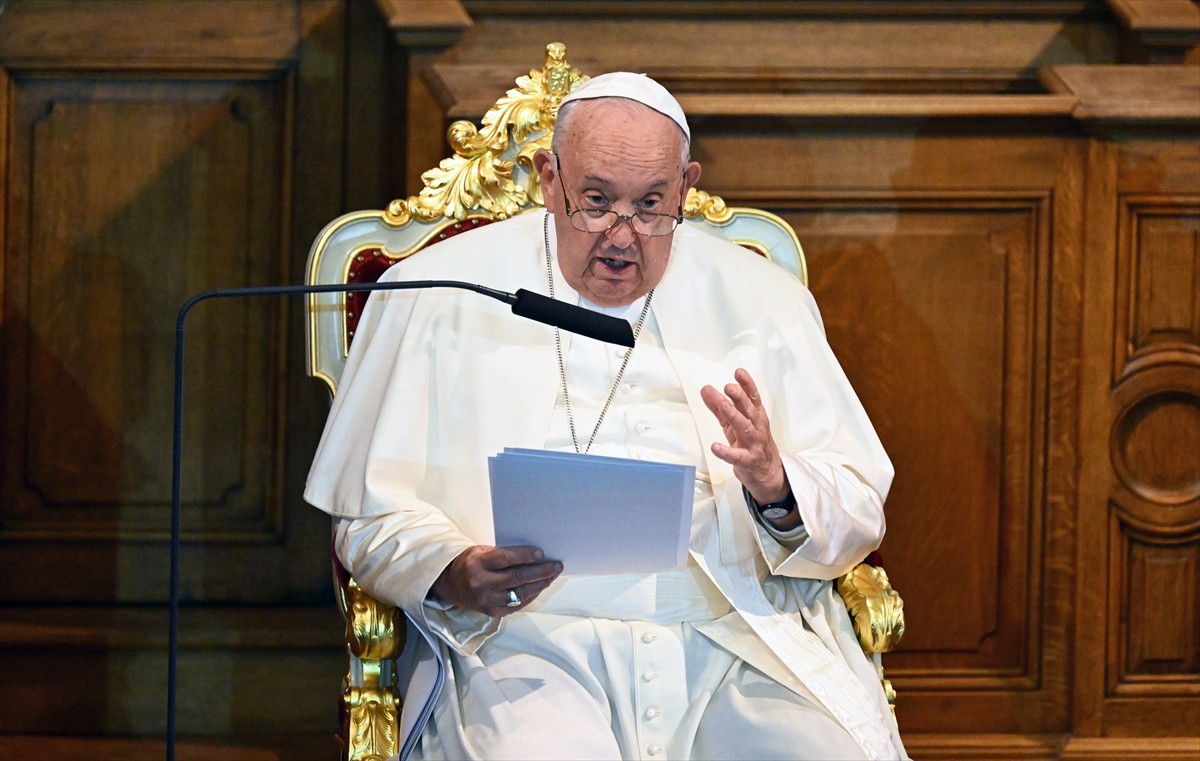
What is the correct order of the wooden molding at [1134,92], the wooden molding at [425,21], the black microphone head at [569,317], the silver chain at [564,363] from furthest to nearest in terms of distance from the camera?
1. the wooden molding at [425,21]
2. the wooden molding at [1134,92]
3. the silver chain at [564,363]
4. the black microphone head at [569,317]

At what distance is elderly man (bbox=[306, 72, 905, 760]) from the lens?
2607 mm

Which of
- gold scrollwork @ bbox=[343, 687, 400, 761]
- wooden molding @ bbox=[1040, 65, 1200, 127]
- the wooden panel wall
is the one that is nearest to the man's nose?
the wooden panel wall

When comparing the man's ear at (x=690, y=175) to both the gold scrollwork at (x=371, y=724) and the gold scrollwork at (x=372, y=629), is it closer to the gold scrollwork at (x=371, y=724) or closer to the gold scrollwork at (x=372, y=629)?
the gold scrollwork at (x=372, y=629)

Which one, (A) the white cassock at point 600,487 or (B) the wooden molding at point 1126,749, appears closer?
(A) the white cassock at point 600,487

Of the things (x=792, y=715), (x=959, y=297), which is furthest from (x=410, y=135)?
(x=792, y=715)

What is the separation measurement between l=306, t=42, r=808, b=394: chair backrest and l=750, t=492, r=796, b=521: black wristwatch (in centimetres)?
84

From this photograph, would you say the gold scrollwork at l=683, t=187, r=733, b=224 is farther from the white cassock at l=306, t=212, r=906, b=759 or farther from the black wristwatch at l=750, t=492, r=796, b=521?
the black wristwatch at l=750, t=492, r=796, b=521

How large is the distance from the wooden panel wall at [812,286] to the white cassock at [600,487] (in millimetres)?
611

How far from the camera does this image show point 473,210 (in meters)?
3.38

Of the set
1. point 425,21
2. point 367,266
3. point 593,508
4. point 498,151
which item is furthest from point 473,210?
point 593,508

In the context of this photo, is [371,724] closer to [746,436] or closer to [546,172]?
[746,436]

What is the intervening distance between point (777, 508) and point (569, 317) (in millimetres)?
658

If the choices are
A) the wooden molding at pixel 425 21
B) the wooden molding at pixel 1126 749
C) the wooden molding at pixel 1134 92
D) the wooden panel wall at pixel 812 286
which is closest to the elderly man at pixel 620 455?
the wooden panel wall at pixel 812 286

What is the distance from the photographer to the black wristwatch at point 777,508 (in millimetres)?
2730
